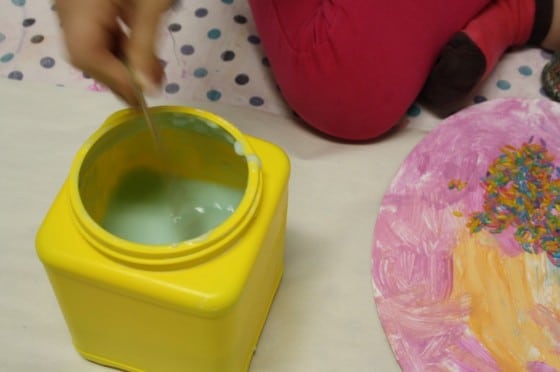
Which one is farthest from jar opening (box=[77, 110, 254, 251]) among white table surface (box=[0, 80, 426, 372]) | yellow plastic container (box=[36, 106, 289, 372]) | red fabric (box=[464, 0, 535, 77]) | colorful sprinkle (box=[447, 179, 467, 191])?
red fabric (box=[464, 0, 535, 77])

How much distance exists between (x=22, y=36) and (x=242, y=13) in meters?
0.28

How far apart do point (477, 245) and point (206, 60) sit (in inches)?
15.6

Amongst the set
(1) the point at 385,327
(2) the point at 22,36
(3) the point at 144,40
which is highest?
(3) the point at 144,40

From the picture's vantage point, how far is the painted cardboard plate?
2.11ft

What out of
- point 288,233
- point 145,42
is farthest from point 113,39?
point 288,233

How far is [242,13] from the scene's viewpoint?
0.90 m

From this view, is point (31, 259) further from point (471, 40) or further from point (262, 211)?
point (471, 40)

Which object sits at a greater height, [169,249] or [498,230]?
[169,249]

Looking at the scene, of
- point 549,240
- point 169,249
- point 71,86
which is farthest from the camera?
point 71,86

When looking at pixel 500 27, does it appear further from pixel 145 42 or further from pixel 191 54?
pixel 145 42

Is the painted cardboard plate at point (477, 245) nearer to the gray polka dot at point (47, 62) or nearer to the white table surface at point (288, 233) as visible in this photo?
the white table surface at point (288, 233)

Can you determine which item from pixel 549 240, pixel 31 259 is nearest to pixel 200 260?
pixel 31 259

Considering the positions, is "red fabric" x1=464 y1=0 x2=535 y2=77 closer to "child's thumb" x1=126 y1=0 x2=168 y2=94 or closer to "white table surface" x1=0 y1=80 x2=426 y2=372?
"white table surface" x1=0 y1=80 x2=426 y2=372

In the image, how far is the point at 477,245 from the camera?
0.70 m
